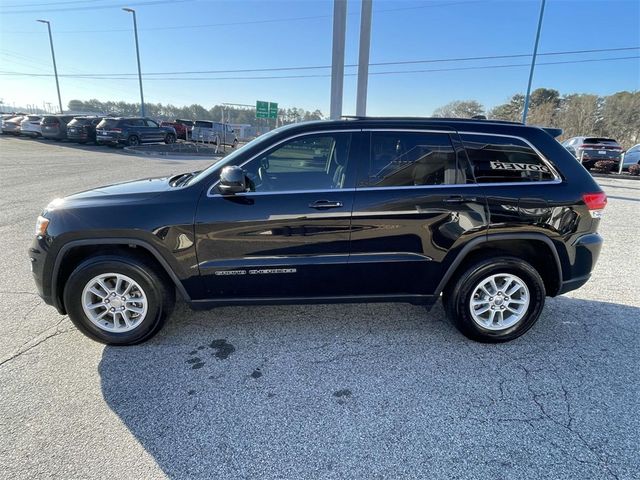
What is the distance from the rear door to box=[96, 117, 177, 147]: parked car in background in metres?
24.8

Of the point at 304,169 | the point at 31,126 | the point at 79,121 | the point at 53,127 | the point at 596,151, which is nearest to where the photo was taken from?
the point at 304,169

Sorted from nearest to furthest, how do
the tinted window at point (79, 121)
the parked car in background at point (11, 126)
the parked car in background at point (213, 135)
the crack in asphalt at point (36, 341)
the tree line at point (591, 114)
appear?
the crack in asphalt at point (36, 341), the tinted window at point (79, 121), the parked car in background at point (11, 126), the parked car in background at point (213, 135), the tree line at point (591, 114)

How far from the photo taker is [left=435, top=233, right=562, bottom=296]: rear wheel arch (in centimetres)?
307

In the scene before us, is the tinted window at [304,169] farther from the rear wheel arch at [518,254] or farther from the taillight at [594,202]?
the taillight at [594,202]


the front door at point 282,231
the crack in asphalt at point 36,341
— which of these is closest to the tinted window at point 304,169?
the front door at point 282,231

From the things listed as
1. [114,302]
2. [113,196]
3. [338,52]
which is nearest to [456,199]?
[113,196]

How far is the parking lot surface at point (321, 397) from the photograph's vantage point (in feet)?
6.63

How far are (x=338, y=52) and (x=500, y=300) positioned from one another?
8.63 meters

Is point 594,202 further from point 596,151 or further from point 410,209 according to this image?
point 596,151

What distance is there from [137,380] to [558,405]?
9.65 feet

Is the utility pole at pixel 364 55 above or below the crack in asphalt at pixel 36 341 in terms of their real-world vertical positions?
above

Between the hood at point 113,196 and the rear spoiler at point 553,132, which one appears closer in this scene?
the hood at point 113,196

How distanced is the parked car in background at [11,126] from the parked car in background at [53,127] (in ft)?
18.4

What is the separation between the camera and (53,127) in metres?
25.3
